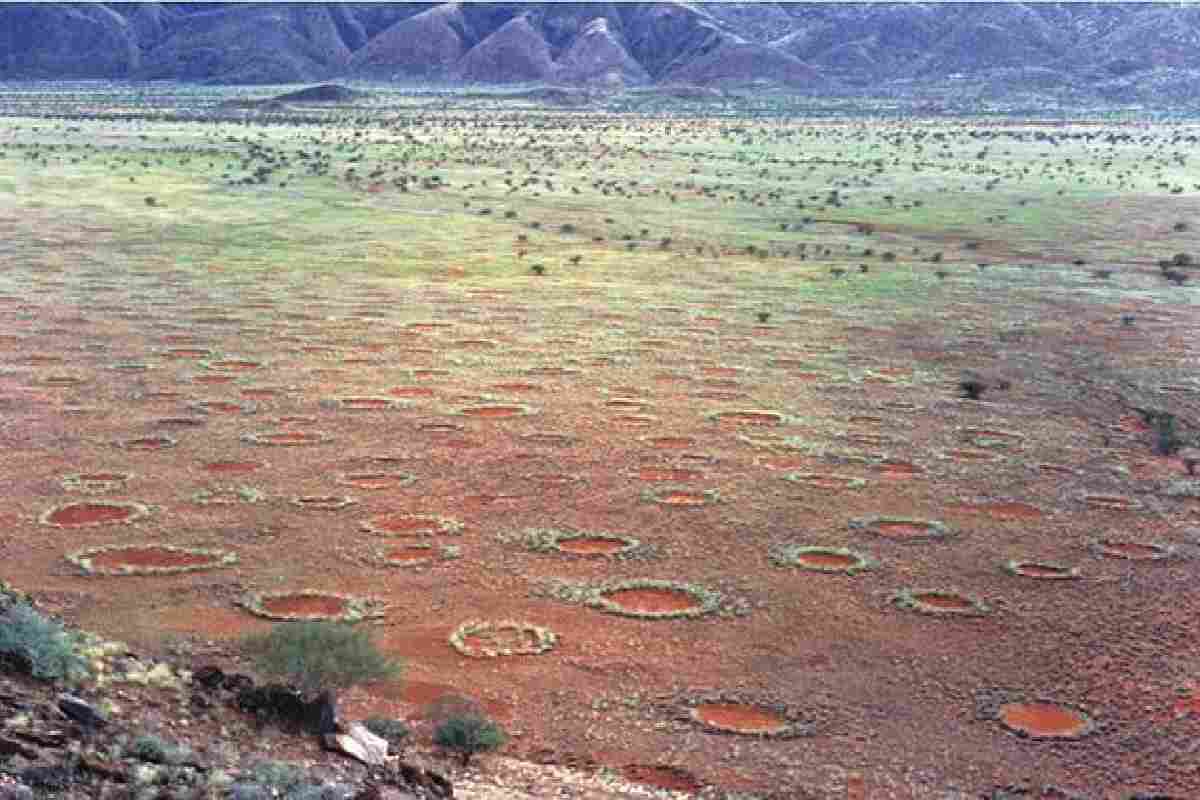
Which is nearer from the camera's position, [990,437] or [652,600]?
[652,600]

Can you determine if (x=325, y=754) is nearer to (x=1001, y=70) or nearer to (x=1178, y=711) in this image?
(x=1178, y=711)

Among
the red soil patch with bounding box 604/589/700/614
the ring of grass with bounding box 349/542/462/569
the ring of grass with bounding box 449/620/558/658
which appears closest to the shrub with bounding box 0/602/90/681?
the ring of grass with bounding box 449/620/558/658

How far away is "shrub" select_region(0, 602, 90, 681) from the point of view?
10500mm

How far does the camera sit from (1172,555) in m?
19.8

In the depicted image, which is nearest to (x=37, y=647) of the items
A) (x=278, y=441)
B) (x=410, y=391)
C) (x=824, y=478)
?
(x=278, y=441)

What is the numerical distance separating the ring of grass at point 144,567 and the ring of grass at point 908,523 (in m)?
9.16

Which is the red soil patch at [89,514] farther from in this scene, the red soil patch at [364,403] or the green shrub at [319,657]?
the green shrub at [319,657]

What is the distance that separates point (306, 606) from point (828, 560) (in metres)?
7.21

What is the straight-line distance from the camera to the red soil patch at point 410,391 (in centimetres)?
2856

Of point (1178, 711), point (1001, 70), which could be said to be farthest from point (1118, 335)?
point (1001, 70)

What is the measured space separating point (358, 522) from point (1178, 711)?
450 inches

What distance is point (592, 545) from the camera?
19812 mm

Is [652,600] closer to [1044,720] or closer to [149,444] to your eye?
[1044,720]

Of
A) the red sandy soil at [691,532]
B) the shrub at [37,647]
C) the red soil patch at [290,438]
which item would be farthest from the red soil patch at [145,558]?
the shrub at [37,647]
